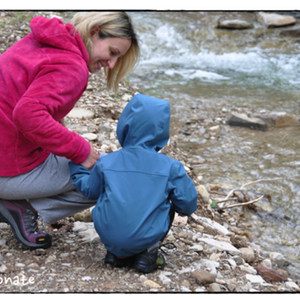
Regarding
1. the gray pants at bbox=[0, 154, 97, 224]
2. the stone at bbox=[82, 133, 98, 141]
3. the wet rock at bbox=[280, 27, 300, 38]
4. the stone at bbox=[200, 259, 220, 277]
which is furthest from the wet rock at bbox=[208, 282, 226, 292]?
the wet rock at bbox=[280, 27, 300, 38]

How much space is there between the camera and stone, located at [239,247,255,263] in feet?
9.28

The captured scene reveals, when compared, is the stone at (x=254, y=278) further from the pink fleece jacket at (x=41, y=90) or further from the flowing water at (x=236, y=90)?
the pink fleece jacket at (x=41, y=90)

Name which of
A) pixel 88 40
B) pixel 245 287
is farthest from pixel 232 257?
pixel 88 40

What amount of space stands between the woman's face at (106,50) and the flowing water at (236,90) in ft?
6.40

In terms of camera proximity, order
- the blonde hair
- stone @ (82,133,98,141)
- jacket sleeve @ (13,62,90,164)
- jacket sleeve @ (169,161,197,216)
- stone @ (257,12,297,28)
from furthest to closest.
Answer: stone @ (257,12,297,28)
stone @ (82,133,98,141)
the blonde hair
jacket sleeve @ (169,161,197,216)
jacket sleeve @ (13,62,90,164)

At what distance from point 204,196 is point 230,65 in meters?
7.07

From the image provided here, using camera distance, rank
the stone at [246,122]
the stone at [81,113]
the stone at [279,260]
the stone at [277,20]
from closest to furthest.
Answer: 1. the stone at [279,260]
2. the stone at [81,113]
3. the stone at [246,122]
4. the stone at [277,20]

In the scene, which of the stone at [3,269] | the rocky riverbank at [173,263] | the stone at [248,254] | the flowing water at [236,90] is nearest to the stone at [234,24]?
the flowing water at [236,90]

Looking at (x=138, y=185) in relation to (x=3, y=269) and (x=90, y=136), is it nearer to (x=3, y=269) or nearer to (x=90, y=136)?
(x=3, y=269)

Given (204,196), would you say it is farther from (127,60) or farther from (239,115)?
(239,115)

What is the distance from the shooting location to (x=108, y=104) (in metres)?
5.01

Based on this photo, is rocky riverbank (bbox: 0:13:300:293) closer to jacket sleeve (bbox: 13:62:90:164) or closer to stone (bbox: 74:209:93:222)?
stone (bbox: 74:209:93:222)

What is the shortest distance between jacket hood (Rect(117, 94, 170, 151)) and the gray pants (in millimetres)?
518

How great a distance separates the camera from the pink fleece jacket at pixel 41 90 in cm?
200
